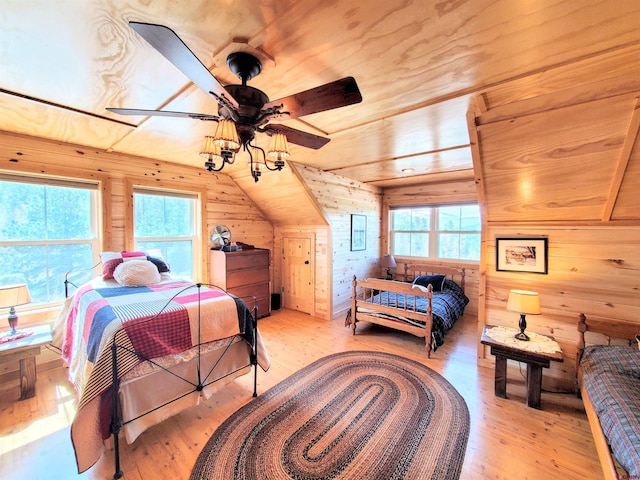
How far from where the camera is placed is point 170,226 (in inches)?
148

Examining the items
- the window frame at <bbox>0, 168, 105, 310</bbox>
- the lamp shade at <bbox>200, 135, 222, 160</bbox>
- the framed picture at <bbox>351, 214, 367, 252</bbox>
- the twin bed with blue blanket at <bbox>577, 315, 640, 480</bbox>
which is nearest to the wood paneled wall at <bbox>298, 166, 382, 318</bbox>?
the framed picture at <bbox>351, 214, 367, 252</bbox>

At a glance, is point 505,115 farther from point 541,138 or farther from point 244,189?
point 244,189

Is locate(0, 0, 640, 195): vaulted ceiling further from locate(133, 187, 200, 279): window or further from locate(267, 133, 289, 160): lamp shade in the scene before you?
locate(133, 187, 200, 279): window

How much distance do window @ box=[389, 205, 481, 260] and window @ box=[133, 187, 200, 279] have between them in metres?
3.80

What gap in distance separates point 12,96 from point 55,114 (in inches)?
11.6

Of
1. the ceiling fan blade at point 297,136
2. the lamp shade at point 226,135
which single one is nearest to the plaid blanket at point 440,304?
the ceiling fan blade at point 297,136

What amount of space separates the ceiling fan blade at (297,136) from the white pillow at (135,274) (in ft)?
6.53

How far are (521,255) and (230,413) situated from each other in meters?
3.05

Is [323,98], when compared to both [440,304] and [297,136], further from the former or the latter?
[440,304]

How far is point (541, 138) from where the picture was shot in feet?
6.57

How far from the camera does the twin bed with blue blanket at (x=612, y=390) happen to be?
1.26 m

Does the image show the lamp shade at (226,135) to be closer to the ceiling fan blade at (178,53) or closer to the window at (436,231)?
the ceiling fan blade at (178,53)

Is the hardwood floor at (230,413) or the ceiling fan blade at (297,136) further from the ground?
the ceiling fan blade at (297,136)

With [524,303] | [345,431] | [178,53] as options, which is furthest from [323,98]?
[524,303]
